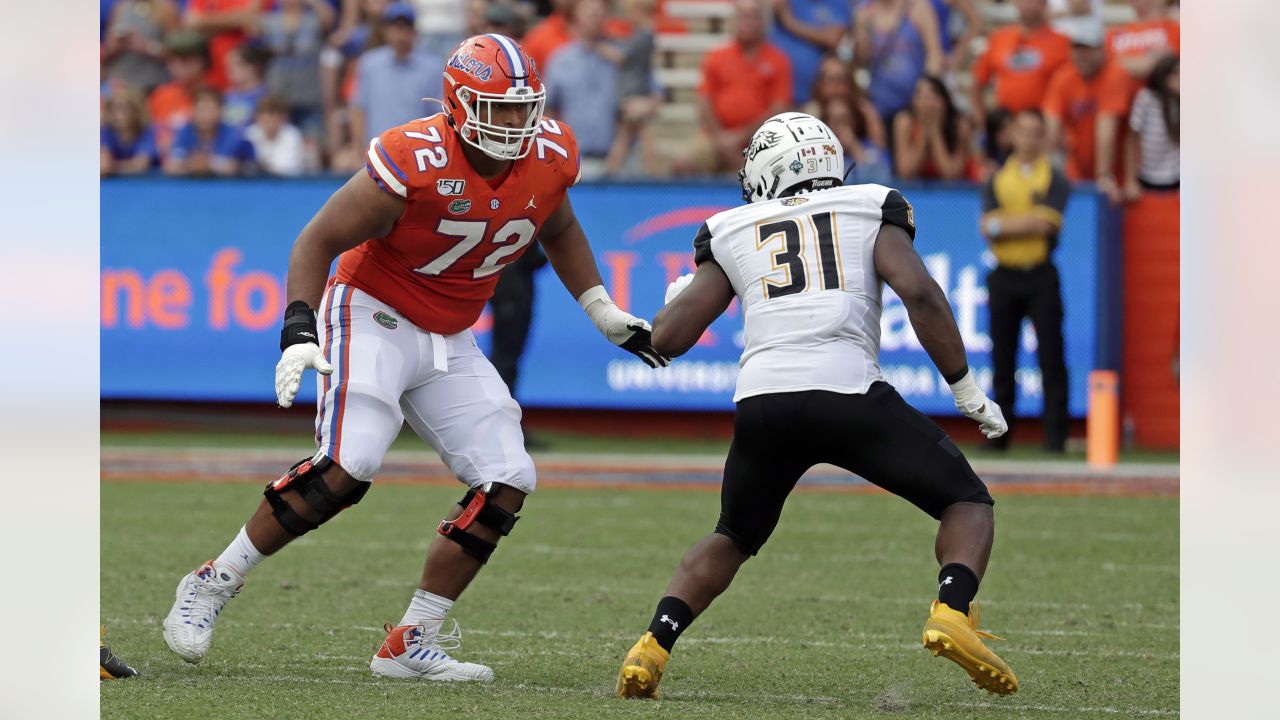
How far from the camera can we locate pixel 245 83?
1436cm

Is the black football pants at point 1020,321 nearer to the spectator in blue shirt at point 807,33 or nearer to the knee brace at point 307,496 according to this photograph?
the spectator in blue shirt at point 807,33

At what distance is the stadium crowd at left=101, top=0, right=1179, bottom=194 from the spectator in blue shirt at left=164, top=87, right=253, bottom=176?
2cm

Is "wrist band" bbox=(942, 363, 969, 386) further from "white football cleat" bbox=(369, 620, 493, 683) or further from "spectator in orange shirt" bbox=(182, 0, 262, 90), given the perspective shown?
"spectator in orange shirt" bbox=(182, 0, 262, 90)

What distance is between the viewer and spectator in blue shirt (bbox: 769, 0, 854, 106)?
1364 cm

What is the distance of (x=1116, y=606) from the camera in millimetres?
6750

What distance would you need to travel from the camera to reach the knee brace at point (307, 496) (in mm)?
5082

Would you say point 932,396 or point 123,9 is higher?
point 123,9

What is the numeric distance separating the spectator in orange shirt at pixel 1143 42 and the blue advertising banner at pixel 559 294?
1.06m

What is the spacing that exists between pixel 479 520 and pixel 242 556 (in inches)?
27.5

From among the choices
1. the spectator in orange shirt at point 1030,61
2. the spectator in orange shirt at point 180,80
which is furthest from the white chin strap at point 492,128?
the spectator in orange shirt at point 180,80

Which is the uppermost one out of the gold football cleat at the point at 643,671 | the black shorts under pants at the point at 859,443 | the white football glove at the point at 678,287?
the white football glove at the point at 678,287
